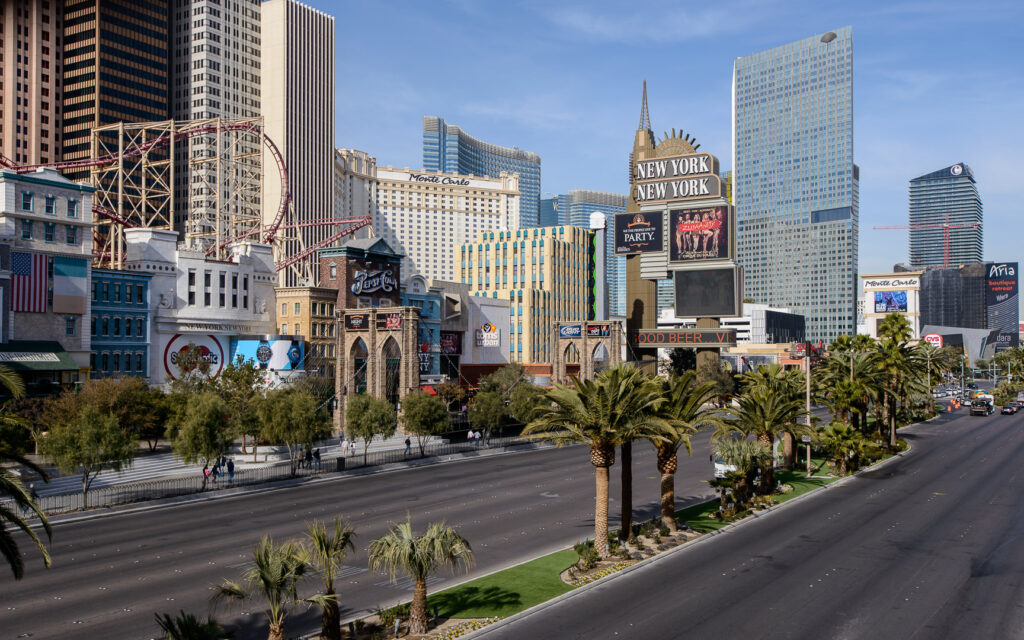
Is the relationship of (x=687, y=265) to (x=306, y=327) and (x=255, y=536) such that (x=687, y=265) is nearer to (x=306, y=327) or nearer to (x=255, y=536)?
(x=306, y=327)

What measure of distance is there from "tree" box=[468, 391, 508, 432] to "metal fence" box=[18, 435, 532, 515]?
11.3 feet

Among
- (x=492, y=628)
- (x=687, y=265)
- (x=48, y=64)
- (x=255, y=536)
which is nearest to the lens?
(x=492, y=628)

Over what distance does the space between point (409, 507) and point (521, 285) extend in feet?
428

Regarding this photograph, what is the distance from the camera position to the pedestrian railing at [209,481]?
44.2m

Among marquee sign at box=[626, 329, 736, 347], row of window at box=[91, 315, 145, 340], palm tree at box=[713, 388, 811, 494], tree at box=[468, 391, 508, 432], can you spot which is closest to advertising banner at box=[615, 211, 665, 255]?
marquee sign at box=[626, 329, 736, 347]

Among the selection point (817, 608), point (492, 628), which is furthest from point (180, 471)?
point (817, 608)

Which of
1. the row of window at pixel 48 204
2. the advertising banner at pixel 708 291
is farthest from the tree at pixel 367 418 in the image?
the advertising banner at pixel 708 291

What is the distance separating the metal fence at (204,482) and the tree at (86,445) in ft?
4.52

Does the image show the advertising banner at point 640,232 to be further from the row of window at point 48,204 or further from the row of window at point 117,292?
the row of window at point 48,204

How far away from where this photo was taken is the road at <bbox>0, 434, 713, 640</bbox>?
2477 cm

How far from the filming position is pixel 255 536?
3531 cm

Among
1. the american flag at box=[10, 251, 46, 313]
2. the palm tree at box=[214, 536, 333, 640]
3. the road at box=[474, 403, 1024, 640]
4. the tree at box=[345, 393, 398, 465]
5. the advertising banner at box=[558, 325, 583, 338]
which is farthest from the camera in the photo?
the advertising banner at box=[558, 325, 583, 338]

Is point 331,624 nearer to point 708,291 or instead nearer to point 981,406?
point 708,291

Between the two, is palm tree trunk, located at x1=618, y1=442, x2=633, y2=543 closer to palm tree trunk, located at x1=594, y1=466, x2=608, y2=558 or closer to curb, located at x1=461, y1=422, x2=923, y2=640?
curb, located at x1=461, y1=422, x2=923, y2=640
